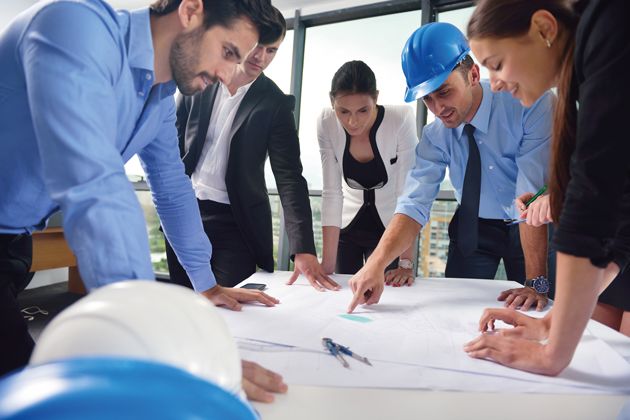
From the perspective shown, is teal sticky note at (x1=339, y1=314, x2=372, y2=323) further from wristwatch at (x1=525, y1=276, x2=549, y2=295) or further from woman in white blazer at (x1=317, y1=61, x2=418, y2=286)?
woman in white blazer at (x1=317, y1=61, x2=418, y2=286)

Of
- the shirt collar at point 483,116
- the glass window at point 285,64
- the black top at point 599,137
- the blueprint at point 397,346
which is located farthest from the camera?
the glass window at point 285,64

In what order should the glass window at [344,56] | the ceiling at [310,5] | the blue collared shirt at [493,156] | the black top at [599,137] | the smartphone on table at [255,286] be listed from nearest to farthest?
the black top at [599,137]
the smartphone on table at [255,286]
the blue collared shirt at [493,156]
the glass window at [344,56]
the ceiling at [310,5]

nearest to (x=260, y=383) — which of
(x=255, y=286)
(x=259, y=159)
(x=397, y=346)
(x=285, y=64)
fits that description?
(x=397, y=346)

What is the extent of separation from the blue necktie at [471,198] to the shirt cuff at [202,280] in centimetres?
96

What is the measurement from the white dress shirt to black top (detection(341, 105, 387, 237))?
0.60m

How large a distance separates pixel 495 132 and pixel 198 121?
1.16 meters

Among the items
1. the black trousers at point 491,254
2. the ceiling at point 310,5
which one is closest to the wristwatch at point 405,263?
the black trousers at point 491,254

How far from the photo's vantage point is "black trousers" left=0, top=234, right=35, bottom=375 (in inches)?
32.5

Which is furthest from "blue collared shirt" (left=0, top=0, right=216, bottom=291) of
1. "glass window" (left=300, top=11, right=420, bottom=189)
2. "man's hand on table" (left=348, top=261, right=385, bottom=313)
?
"glass window" (left=300, top=11, right=420, bottom=189)

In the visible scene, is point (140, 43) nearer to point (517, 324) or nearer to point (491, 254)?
point (517, 324)

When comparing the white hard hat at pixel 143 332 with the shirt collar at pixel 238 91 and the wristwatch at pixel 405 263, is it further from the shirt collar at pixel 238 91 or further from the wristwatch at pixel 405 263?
the shirt collar at pixel 238 91

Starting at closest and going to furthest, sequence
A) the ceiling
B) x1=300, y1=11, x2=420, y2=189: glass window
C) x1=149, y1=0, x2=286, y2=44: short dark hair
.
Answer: x1=149, y1=0, x2=286, y2=44: short dark hair → x1=300, y1=11, x2=420, y2=189: glass window → the ceiling

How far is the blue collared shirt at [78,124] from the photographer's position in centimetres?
62

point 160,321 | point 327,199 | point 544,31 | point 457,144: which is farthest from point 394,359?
point 327,199
